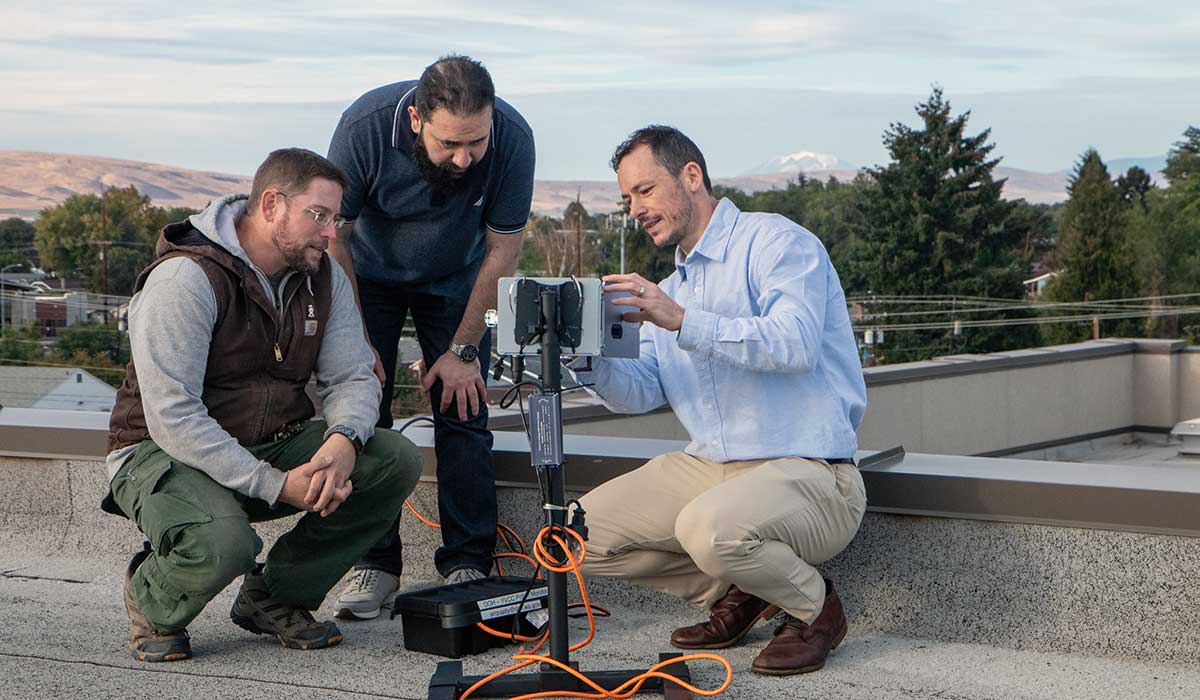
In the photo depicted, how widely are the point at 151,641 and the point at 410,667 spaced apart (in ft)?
1.96

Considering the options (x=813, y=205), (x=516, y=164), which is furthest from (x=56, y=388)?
(x=813, y=205)

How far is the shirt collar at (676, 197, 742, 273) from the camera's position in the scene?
3168 mm

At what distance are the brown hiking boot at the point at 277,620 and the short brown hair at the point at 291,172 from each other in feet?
3.08

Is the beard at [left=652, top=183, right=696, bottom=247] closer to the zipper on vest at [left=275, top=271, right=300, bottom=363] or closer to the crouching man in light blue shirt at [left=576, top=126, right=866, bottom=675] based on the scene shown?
the crouching man in light blue shirt at [left=576, top=126, right=866, bottom=675]

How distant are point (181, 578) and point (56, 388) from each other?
38.1m

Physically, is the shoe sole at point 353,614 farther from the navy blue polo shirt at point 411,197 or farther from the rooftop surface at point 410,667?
the navy blue polo shirt at point 411,197

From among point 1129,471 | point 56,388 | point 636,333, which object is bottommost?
point 56,388

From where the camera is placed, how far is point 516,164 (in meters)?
3.56

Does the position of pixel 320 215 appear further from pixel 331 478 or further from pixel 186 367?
pixel 331 478

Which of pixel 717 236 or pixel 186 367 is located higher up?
Answer: pixel 717 236

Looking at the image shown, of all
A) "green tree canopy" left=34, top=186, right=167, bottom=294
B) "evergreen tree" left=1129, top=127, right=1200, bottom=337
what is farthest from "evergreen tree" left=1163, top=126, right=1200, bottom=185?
"green tree canopy" left=34, top=186, right=167, bottom=294

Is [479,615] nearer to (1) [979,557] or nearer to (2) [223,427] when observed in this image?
(2) [223,427]

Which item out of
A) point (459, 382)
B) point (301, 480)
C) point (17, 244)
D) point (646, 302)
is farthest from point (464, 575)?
point (17, 244)

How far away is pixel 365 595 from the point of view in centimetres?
354
